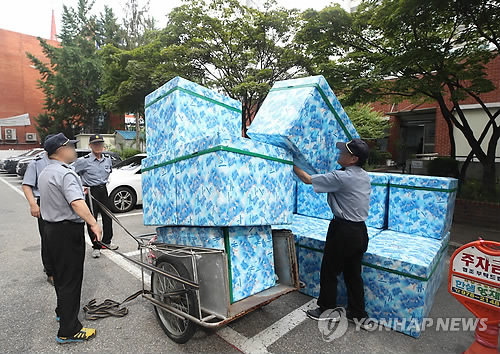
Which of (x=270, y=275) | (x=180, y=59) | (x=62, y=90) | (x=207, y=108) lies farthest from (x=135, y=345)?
(x=62, y=90)

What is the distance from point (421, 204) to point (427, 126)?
17752 millimetres

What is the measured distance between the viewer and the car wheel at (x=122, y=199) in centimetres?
784

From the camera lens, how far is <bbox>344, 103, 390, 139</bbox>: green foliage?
724 inches

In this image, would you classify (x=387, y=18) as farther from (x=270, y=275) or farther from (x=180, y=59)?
(x=180, y=59)

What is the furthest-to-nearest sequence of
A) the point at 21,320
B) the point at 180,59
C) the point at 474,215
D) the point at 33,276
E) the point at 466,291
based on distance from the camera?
1. the point at 180,59
2. the point at 474,215
3. the point at 33,276
4. the point at 21,320
5. the point at 466,291

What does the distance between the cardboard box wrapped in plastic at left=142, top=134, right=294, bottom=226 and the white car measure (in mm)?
5506

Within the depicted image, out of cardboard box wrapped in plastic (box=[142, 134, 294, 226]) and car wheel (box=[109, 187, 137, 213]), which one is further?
car wheel (box=[109, 187, 137, 213])

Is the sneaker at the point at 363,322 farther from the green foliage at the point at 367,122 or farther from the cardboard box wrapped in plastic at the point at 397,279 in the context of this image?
the green foliage at the point at 367,122

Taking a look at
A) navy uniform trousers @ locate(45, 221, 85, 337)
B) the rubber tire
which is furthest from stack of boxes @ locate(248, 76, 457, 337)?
navy uniform trousers @ locate(45, 221, 85, 337)

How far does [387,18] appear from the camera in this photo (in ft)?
20.8

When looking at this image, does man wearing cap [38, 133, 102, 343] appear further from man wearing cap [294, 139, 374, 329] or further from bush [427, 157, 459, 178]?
bush [427, 157, 459, 178]

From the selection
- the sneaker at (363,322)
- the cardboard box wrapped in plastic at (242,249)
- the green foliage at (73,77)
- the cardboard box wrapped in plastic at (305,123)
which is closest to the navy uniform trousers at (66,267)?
the cardboard box wrapped in plastic at (242,249)

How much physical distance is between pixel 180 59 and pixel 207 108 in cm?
971

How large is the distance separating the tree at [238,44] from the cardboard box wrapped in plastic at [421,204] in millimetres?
8104
